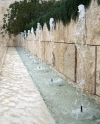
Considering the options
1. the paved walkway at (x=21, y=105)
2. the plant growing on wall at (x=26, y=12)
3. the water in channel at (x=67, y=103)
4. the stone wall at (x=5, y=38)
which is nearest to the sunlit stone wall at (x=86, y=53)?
the water in channel at (x=67, y=103)

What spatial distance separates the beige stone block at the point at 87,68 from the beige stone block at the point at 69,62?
33 cm

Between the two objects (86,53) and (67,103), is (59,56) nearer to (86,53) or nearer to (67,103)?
(86,53)

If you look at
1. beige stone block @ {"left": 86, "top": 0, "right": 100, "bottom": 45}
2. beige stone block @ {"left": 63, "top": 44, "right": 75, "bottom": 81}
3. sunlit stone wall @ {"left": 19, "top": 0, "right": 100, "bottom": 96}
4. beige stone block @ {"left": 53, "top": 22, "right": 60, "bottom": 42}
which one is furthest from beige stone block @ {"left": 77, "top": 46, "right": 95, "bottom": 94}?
beige stone block @ {"left": 53, "top": 22, "right": 60, "bottom": 42}

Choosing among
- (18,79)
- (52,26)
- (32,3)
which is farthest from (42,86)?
(32,3)

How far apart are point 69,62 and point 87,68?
118 cm

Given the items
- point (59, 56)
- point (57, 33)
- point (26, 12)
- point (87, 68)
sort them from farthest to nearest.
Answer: point (26, 12), point (57, 33), point (59, 56), point (87, 68)

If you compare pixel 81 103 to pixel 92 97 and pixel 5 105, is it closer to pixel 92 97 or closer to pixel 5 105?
pixel 92 97

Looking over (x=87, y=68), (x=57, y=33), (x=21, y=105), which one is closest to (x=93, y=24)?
(x=87, y=68)

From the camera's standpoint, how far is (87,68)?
3934 mm

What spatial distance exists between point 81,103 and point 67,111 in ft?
1.41

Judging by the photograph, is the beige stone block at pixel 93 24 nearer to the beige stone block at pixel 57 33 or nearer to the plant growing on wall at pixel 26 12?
the beige stone block at pixel 57 33

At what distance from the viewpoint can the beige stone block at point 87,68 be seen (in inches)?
147

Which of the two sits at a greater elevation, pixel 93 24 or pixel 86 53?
pixel 93 24

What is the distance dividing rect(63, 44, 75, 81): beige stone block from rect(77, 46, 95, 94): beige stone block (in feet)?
1.07
